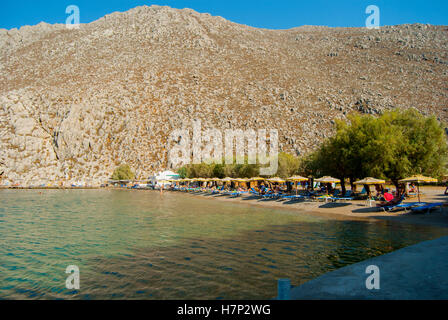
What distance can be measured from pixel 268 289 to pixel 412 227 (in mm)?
12696

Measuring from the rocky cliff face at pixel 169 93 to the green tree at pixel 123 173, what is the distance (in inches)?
90.5

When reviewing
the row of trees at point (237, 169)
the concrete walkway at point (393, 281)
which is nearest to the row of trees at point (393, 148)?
the row of trees at point (237, 169)

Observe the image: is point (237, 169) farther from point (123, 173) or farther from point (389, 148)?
point (123, 173)

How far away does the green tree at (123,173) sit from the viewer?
8688 centimetres

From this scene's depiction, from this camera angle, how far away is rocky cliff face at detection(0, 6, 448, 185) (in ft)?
292

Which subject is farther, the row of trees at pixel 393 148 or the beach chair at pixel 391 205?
the row of trees at pixel 393 148

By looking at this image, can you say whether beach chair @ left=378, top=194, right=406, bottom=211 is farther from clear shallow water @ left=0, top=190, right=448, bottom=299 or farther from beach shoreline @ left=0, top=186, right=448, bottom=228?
clear shallow water @ left=0, top=190, right=448, bottom=299

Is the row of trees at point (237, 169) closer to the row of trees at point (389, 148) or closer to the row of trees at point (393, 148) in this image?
the row of trees at point (389, 148)

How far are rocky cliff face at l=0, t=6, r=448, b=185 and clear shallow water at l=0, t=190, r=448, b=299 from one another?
60.9 meters

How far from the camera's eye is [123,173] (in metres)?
86.9

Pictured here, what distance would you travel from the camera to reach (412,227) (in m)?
16.7

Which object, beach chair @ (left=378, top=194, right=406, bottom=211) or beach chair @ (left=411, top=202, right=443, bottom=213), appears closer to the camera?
beach chair @ (left=411, top=202, right=443, bottom=213)

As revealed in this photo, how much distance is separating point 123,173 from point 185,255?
79.9 metres

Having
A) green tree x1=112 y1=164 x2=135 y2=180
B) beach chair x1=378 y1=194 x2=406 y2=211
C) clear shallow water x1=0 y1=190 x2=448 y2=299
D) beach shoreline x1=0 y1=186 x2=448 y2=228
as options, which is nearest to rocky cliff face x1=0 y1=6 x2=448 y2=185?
green tree x1=112 y1=164 x2=135 y2=180
